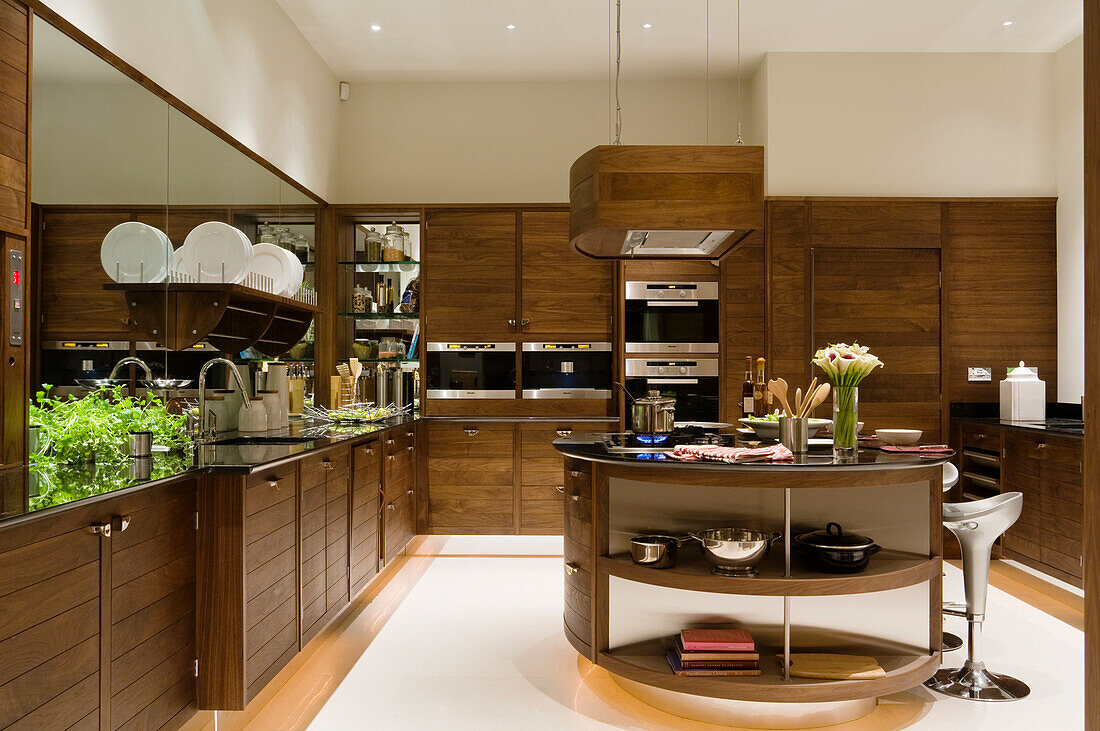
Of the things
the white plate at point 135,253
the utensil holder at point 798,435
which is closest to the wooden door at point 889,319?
the utensil holder at point 798,435

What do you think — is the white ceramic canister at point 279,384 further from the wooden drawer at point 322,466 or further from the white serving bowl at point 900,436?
the white serving bowl at point 900,436

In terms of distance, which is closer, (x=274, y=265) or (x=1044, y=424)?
(x=274, y=265)

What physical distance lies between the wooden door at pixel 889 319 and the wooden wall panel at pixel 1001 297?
114 mm

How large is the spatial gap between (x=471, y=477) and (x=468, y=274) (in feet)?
4.58

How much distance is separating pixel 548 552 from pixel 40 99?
379 cm

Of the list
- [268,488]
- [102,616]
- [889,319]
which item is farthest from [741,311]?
[102,616]

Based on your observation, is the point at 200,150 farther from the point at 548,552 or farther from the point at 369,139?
the point at 548,552

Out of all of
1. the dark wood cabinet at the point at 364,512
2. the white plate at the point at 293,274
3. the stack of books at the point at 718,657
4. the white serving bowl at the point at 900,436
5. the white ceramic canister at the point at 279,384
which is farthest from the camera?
the white plate at the point at 293,274

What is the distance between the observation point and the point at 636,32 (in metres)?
4.93

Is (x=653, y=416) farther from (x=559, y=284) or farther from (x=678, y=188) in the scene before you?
(x=559, y=284)

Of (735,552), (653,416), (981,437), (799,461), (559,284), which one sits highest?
(559,284)

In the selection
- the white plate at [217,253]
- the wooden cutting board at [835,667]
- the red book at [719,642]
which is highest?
the white plate at [217,253]

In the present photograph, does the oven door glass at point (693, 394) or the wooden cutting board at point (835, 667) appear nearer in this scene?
the wooden cutting board at point (835, 667)

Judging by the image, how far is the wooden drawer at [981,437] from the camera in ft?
15.1
